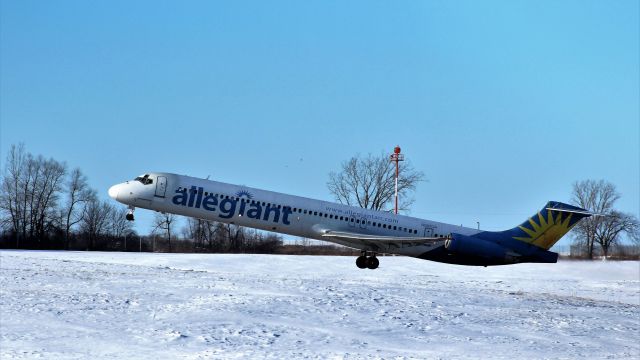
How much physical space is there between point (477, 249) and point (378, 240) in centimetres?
726

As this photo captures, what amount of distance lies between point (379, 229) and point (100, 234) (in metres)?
58.2

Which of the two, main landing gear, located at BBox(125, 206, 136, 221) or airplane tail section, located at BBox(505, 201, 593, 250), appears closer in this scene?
main landing gear, located at BBox(125, 206, 136, 221)

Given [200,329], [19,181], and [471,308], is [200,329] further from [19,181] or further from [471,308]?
[19,181]

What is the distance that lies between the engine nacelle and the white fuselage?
611 centimetres

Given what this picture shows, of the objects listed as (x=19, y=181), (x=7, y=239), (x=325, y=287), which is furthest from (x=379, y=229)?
(x=19, y=181)

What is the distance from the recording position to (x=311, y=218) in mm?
49031

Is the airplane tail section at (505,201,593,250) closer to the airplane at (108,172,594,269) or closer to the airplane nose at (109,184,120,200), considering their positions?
the airplane at (108,172,594,269)

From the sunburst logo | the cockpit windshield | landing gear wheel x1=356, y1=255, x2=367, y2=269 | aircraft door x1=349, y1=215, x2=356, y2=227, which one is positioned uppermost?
the cockpit windshield

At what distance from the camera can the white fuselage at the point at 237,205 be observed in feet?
157

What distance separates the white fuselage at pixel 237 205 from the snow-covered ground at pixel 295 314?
3.97 m

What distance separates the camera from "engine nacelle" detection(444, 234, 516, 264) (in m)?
51.9

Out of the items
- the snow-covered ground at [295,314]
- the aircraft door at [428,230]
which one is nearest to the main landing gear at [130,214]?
the snow-covered ground at [295,314]

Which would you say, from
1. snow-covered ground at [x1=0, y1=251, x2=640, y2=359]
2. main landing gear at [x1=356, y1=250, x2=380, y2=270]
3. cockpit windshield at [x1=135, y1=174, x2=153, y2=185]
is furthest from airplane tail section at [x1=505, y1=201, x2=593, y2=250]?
cockpit windshield at [x1=135, y1=174, x2=153, y2=185]

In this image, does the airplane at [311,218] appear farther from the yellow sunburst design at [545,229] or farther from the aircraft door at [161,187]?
the yellow sunburst design at [545,229]
